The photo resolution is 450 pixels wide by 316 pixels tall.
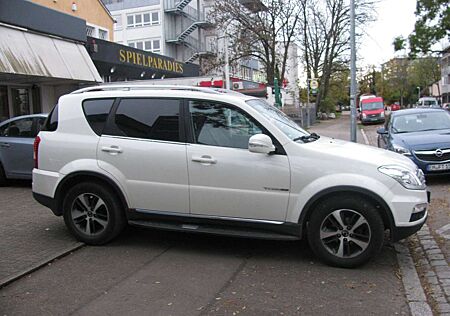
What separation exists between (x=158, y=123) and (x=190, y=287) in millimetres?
2006

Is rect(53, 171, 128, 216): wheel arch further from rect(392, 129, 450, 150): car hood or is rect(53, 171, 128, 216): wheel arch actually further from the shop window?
the shop window

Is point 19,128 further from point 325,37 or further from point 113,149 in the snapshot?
point 325,37

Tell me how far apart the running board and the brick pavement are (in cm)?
104

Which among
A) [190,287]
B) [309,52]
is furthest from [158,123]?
[309,52]

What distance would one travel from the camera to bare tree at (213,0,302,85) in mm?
37688

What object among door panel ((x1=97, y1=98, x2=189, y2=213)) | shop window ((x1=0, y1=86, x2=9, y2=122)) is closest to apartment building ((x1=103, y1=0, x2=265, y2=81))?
shop window ((x1=0, y1=86, x2=9, y2=122))

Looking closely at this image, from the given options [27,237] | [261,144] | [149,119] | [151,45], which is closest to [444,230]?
[261,144]

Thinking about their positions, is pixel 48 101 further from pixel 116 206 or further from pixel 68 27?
pixel 116 206

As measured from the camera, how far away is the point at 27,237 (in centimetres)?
622

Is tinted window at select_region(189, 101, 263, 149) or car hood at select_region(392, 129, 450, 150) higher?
tinted window at select_region(189, 101, 263, 149)

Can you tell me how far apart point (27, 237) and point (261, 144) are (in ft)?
11.0

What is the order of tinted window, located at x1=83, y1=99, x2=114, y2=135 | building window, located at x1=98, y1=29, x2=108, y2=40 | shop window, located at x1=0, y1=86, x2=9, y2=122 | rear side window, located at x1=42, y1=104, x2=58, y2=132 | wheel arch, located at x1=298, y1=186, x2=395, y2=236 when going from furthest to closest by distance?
building window, located at x1=98, y1=29, x2=108, y2=40, shop window, located at x1=0, y1=86, x2=9, y2=122, rear side window, located at x1=42, y1=104, x2=58, y2=132, tinted window, located at x1=83, y1=99, x2=114, y2=135, wheel arch, located at x1=298, y1=186, x2=395, y2=236

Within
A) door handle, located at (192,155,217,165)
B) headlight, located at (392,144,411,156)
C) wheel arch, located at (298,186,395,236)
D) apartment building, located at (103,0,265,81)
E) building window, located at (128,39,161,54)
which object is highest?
apartment building, located at (103,0,265,81)

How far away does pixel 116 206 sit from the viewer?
573 centimetres
